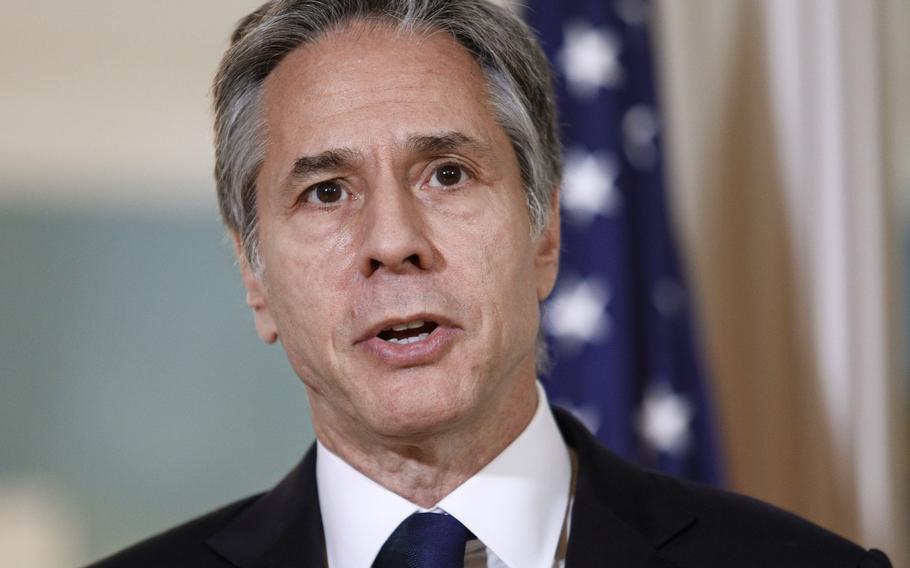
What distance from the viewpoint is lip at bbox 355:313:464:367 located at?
5.39ft

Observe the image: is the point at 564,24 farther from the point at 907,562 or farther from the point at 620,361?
the point at 907,562

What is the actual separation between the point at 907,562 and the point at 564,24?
2.06 meters

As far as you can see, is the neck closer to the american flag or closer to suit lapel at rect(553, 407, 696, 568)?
suit lapel at rect(553, 407, 696, 568)

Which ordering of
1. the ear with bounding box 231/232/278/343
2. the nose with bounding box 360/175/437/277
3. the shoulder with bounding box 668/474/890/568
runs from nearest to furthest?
the nose with bounding box 360/175/437/277
the shoulder with bounding box 668/474/890/568
the ear with bounding box 231/232/278/343

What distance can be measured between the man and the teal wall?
243cm

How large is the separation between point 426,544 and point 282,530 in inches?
11.5

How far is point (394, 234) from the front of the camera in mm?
1629

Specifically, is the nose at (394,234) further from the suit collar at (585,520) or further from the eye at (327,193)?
the suit collar at (585,520)

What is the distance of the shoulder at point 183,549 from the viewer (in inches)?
76.0

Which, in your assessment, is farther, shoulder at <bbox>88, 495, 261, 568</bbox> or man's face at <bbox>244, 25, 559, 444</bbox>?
shoulder at <bbox>88, 495, 261, 568</bbox>

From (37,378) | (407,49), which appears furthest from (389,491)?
(37,378)

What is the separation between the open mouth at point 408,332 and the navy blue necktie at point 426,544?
0.29 m

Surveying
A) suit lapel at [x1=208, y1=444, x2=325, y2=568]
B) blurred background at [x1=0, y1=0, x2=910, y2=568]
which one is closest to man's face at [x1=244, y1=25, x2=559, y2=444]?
suit lapel at [x1=208, y1=444, x2=325, y2=568]

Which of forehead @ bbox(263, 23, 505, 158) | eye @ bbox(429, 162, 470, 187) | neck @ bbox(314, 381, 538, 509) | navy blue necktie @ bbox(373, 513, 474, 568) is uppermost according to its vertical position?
forehead @ bbox(263, 23, 505, 158)
